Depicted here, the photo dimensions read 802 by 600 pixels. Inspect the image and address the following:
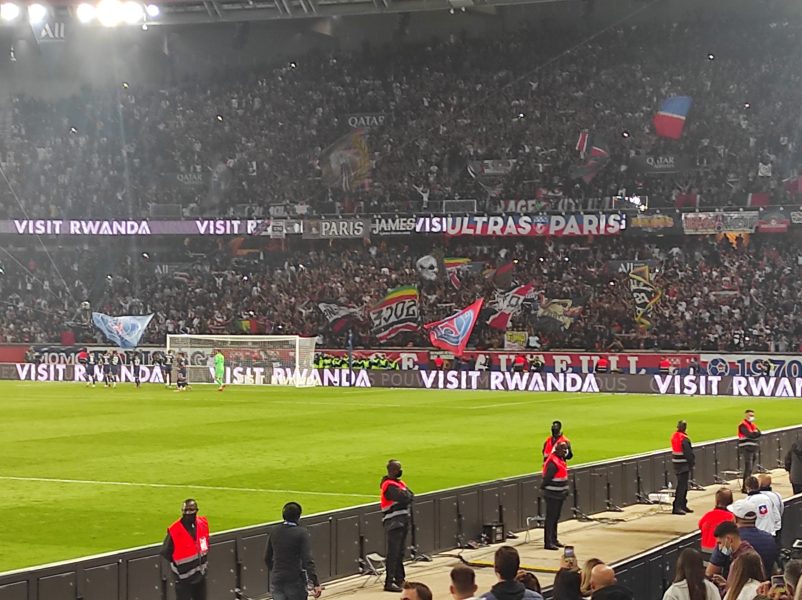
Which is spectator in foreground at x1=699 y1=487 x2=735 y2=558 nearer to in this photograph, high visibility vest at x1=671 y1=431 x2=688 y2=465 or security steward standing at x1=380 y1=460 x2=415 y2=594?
security steward standing at x1=380 y1=460 x2=415 y2=594

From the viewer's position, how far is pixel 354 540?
1777cm

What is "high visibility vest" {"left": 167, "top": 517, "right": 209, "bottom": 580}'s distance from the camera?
526 inches

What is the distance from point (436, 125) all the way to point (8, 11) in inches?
878

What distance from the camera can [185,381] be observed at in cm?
5378

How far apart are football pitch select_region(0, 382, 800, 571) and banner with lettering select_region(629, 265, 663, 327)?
919cm

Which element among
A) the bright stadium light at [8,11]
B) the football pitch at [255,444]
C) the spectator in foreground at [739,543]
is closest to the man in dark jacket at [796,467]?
the football pitch at [255,444]

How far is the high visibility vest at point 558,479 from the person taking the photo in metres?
20.0

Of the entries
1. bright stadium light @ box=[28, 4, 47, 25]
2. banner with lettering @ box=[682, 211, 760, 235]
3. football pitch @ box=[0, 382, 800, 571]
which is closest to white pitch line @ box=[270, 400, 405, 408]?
football pitch @ box=[0, 382, 800, 571]

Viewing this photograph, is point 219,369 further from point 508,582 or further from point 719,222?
point 508,582

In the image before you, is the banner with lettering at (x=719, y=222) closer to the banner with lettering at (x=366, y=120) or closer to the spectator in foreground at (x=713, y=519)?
the banner with lettering at (x=366, y=120)

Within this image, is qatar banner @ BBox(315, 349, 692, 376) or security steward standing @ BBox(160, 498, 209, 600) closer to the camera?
security steward standing @ BBox(160, 498, 209, 600)

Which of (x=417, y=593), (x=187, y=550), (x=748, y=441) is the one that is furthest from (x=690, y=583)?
(x=748, y=441)

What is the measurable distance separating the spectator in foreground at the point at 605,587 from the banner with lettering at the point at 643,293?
5231cm

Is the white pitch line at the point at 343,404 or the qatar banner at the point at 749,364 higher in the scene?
the qatar banner at the point at 749,364
